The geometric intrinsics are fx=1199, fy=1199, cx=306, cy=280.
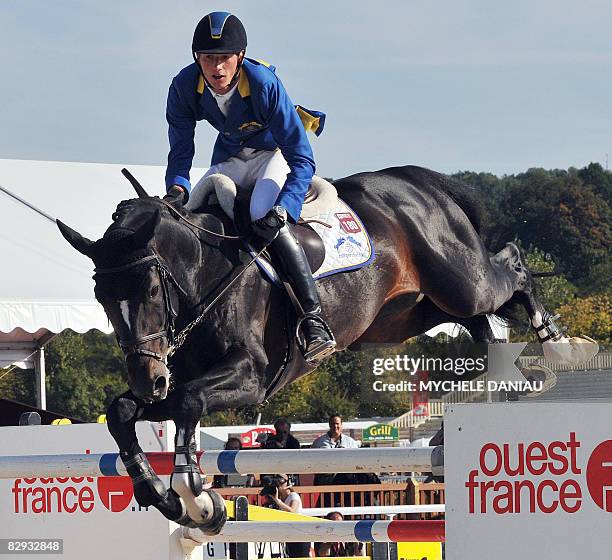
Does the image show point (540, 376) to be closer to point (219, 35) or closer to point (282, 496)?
point (219, 35)

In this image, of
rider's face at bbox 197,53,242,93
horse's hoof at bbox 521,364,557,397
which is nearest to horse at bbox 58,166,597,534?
rider's face at bbox 197,53,242,93

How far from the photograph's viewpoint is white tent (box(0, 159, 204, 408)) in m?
9.51

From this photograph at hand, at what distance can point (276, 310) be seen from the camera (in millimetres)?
5094

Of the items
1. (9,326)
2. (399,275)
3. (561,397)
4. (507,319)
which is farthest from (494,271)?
(9,326)

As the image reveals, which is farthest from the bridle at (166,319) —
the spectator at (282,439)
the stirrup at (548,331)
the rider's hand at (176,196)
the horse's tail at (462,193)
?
the spectator at (282,439)

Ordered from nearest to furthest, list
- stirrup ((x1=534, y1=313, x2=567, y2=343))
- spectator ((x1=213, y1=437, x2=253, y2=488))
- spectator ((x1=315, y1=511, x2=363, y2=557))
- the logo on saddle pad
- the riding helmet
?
the riding helmet, the logo on saddle pad, stirrup ((x1=534, y1=313, x2=567, y2=343)), spectator ((x1=315, y1=511, x2=363, y2=557)), spectator ((x1=213, y1=437, x2=253, y2=488))

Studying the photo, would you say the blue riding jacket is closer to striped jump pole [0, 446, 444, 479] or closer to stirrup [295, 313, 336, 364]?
stirrup [295, 313, 336, 364]

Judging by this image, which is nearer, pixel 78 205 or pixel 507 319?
pixel 507 319

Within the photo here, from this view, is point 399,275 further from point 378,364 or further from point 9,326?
point 9,326

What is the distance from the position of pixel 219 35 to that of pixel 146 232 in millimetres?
854

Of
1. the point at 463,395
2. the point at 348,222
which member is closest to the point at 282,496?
the point at 348,222

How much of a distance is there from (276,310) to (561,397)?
80.8 inches

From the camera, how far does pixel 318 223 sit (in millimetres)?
5309

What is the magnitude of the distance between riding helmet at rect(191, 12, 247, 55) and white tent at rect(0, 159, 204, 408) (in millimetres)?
4904
